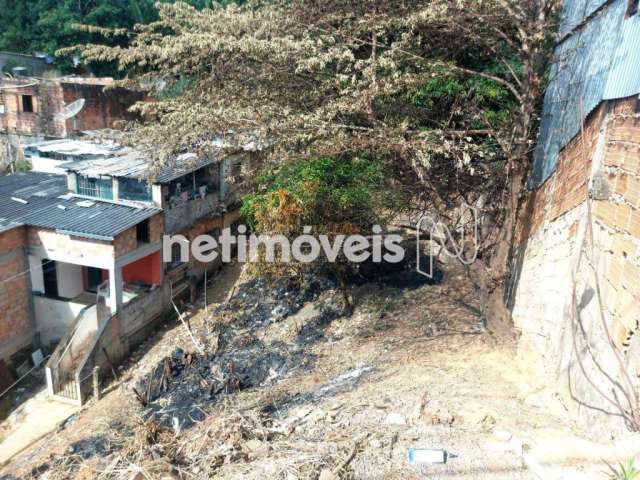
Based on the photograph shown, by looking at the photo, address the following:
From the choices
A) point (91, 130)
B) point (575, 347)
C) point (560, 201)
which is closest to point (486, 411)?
point (575, 347)

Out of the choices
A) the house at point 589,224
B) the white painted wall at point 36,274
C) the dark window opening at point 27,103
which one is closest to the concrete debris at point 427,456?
the house at point 589,224

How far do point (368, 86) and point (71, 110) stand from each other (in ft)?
67.9

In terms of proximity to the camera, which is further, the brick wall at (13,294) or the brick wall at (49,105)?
the brick wall at (49,105)

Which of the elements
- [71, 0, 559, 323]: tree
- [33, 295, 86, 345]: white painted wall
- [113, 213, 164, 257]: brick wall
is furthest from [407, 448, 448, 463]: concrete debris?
[33, 295, 86, 345]: white painted wall

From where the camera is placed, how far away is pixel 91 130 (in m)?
25.5

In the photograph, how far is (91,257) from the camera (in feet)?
42.3

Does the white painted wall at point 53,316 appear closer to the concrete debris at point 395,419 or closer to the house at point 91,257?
the house at point 91,257

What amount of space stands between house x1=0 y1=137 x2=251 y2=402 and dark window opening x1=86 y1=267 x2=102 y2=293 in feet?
0.09

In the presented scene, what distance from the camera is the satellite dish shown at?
24.4 meters

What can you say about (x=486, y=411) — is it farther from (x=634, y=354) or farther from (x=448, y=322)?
(x=448, y=322)

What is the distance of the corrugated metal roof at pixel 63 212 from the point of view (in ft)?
41.8

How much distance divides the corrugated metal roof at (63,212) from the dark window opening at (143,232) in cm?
36

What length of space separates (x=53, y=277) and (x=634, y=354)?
14.1m

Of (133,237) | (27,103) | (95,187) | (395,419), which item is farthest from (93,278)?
(27,103)
